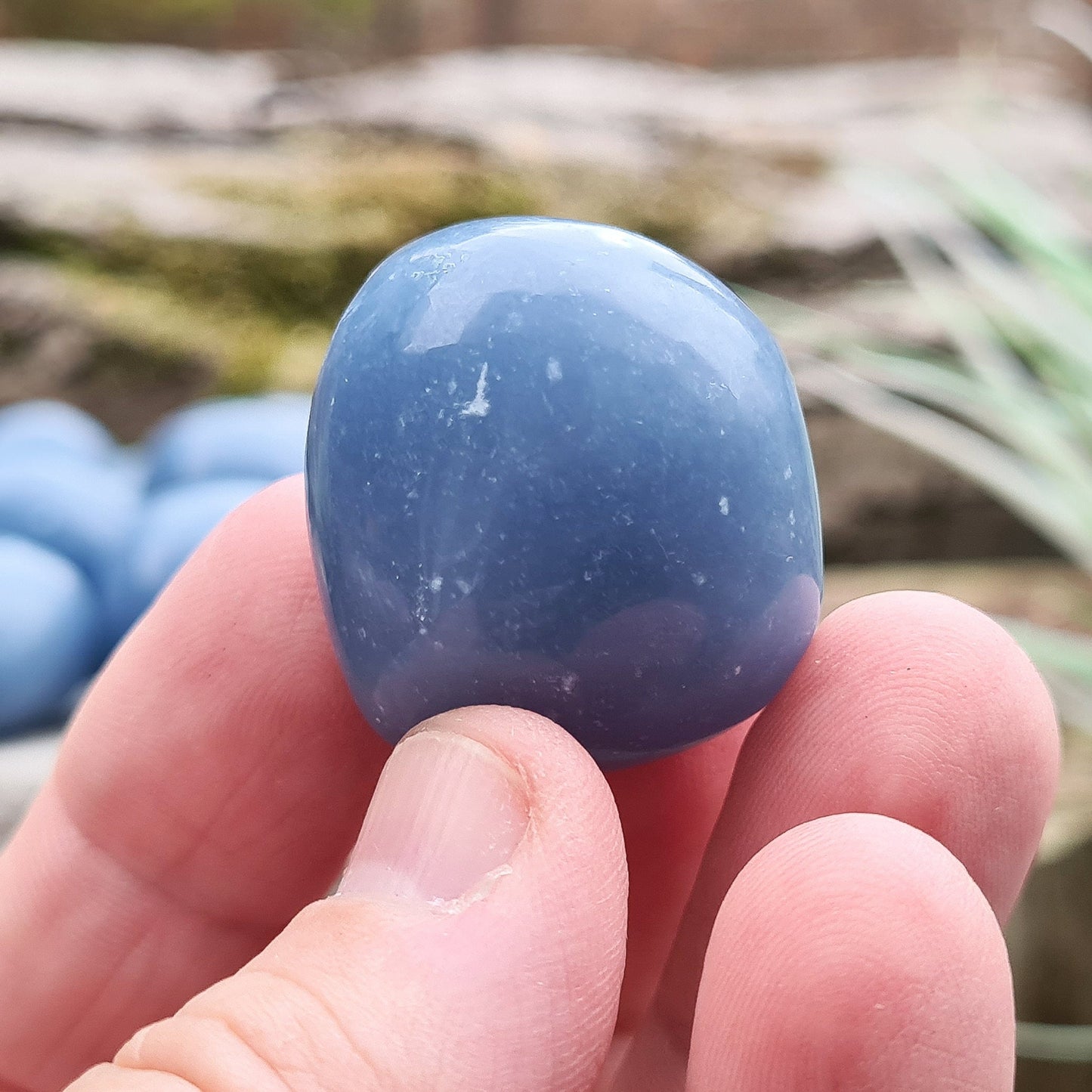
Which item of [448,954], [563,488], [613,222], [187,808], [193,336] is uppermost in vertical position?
[563,488]

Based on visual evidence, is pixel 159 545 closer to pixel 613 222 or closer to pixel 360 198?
pixel 360 198

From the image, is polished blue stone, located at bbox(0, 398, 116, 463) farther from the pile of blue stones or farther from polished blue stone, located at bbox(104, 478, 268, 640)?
polished blue stone, located at bbox(104, 478, 268, 640)

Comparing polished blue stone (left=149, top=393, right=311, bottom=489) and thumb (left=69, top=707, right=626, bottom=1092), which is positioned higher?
thumb (left=69, top=707, right=626, bottom=1092)

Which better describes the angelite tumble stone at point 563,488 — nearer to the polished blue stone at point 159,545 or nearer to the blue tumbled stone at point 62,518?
the polished blue stone at point 159,545

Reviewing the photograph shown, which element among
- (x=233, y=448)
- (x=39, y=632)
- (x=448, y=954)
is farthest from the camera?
(x=233, y=448)

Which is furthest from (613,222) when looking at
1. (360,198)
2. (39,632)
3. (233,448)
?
(39,632)

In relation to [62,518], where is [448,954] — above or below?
above

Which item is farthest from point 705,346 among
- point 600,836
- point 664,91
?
point 664,91

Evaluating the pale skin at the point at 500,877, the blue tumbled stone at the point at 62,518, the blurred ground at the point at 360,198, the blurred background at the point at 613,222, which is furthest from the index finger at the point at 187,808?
the blurred ground at the point at 360,198

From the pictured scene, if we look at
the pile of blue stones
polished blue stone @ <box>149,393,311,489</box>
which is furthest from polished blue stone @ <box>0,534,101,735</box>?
polished blue stone @ <box>149,393,311,489</box>
